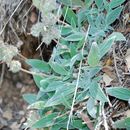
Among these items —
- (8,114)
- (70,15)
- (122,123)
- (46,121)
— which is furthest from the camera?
(8,114)

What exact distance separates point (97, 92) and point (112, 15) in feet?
0.77

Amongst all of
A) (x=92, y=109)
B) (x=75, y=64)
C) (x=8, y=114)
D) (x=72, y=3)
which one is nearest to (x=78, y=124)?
(x=92, y=109)

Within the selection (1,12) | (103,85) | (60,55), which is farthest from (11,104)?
(103,85)

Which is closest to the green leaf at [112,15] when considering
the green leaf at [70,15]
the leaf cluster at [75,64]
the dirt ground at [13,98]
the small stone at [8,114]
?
the leaf cluster at [75,64]

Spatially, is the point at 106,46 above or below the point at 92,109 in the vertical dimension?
above

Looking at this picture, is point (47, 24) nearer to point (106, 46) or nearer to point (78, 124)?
point (106, 46)

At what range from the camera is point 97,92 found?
35.6 inches

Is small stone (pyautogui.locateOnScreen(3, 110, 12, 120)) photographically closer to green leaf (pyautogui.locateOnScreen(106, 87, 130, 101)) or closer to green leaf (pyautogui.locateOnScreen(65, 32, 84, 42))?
green leaf (pyautogui.locateOnScreen(65, 32, 84, 42))

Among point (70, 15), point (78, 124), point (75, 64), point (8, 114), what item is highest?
point (70, 15)

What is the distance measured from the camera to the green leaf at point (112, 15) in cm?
100

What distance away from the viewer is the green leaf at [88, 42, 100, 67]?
2.85 ft

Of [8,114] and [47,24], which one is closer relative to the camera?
[47,24]

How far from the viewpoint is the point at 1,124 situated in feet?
5.85

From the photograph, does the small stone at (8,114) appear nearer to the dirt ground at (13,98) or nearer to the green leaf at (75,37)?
the dirt ground at (13,98)
